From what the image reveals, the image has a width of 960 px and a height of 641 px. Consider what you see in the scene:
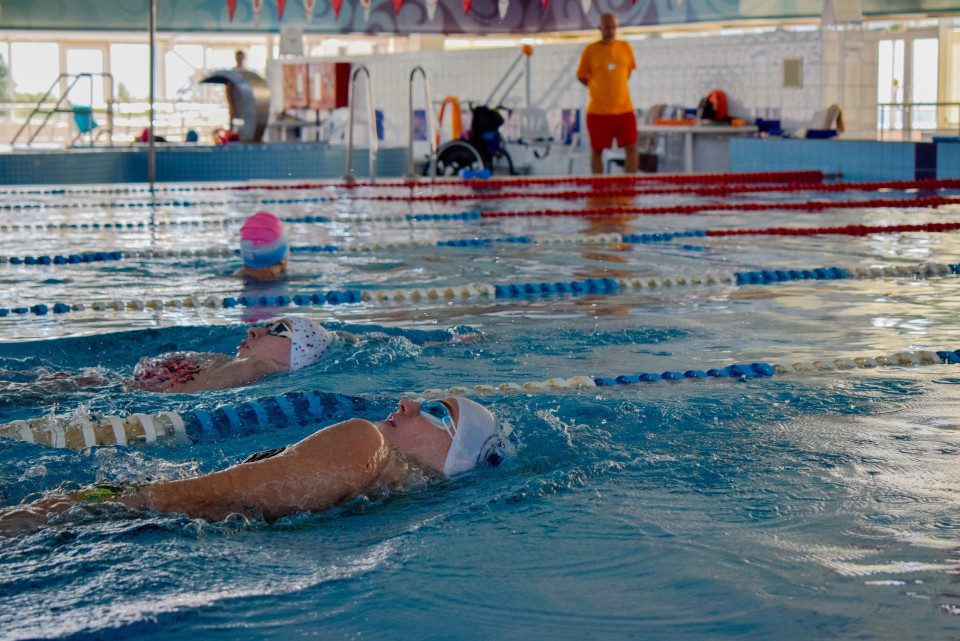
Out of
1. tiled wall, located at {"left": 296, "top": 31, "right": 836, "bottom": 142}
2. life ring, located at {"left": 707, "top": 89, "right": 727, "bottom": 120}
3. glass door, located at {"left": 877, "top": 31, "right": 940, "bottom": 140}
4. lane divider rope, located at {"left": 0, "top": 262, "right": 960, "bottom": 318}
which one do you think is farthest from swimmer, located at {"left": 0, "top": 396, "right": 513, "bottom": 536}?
glass door, located at {"left": 877, "top": 31, "right": 940, "bottom": 140}

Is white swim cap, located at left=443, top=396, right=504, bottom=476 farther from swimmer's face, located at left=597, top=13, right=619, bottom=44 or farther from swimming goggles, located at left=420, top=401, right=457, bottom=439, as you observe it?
swimmer's face, located at left=597, top=13, right=619, bottom=44

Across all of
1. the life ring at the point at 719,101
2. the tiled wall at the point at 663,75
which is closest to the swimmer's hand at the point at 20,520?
the tiled wall at the point at 663,75

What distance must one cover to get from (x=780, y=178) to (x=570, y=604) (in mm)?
11531

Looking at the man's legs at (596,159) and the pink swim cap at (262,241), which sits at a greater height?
the man's legs at (596,159)

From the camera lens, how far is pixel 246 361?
332 cm

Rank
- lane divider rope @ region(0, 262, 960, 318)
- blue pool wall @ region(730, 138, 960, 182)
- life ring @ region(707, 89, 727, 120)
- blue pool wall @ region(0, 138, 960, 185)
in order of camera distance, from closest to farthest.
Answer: lane divider rope @ region(0, 262, 960, 318) → blue pool wall @ region(730, 138, 960, 182) → blue pool wall @ region(0, 138, 960, 185) → life ring @ region(707, 89, 727, 120)

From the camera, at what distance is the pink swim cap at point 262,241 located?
5371 millimetres

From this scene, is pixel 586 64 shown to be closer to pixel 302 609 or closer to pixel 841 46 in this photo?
pixel 841 46

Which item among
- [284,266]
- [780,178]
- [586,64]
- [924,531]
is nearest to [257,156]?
[586,64]

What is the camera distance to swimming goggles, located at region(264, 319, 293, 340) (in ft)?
11.1

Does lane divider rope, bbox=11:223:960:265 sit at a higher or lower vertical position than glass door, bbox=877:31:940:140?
lower

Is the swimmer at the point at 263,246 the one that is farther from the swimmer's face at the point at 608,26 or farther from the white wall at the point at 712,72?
the white wall at the point at 712,72

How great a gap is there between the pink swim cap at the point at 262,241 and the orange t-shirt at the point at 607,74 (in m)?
6.56

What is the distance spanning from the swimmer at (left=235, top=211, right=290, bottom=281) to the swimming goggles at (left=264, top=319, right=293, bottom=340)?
2003mm
